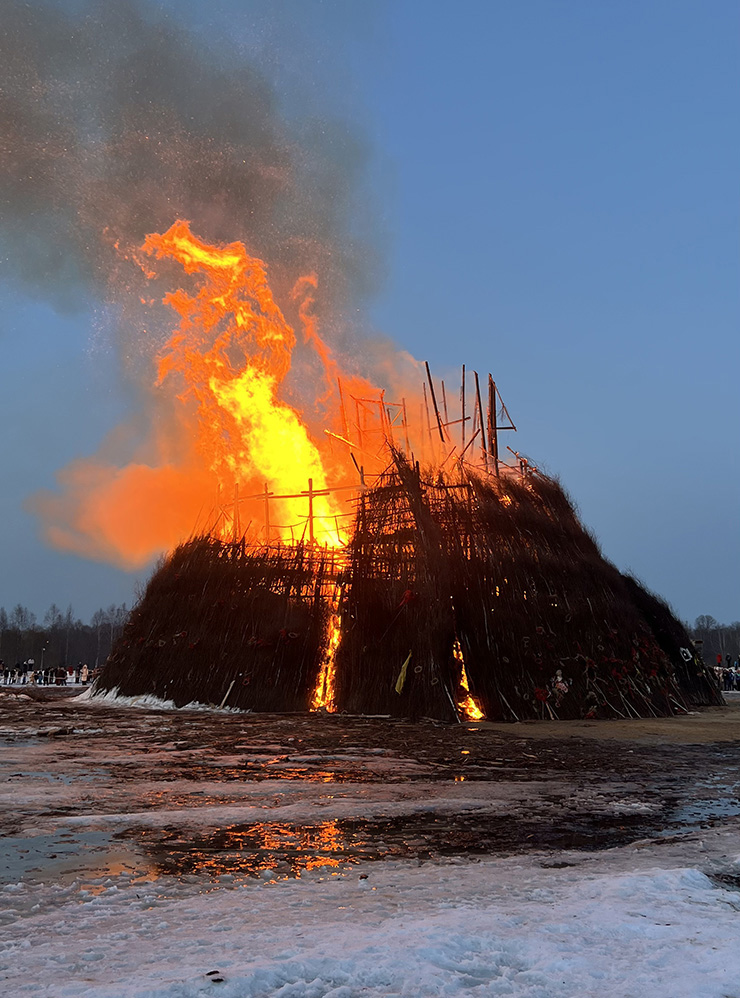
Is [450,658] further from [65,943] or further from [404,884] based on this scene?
[65,943]

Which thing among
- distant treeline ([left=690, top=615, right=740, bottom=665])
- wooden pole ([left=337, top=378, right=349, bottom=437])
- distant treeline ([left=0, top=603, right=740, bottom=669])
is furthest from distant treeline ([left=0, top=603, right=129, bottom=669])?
distant treeline ([left=690, top=615, right=740, bottom=665])

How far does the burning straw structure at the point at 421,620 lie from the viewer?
14.4m

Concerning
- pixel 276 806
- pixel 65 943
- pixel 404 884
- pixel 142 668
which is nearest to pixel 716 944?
pixel 404 884

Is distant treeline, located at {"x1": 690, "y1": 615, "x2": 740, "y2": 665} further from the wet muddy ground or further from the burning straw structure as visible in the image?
the wet muddy ground

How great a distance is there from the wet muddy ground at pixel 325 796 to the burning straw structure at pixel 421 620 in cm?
294

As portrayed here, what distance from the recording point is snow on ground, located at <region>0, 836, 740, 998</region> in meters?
2.47

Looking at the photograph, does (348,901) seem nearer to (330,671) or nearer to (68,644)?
(330,671)

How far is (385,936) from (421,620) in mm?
11555

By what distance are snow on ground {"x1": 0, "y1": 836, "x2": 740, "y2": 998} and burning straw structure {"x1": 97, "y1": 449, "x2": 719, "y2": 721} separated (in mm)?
10229

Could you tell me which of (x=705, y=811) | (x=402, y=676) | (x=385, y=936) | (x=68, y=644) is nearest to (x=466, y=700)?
(x=402, y=676)

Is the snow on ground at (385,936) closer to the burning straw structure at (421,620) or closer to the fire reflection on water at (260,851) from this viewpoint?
the fire reflection on water at (260,851)

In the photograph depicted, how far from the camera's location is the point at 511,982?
252 centimetres

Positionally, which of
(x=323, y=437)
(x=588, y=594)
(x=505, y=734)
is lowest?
(x=505, y=734)

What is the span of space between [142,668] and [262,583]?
3989 mm
